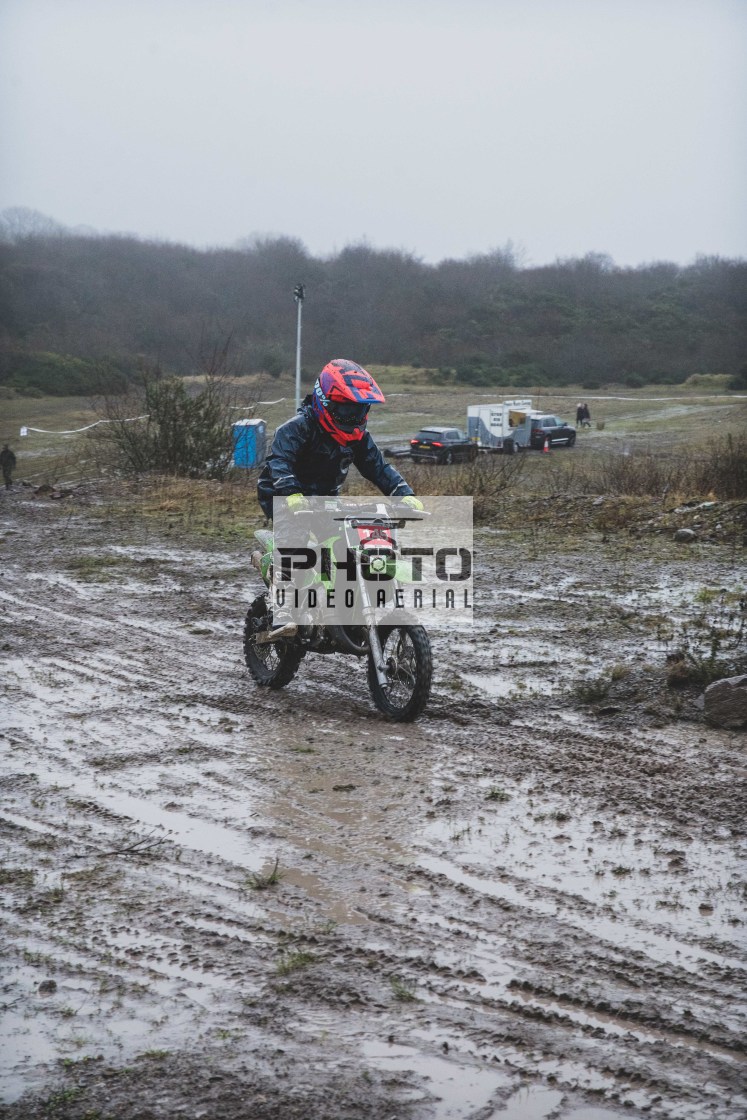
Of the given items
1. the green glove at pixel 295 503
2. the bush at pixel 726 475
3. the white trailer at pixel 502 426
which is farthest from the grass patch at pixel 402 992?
the white trailer at pixel 502 426

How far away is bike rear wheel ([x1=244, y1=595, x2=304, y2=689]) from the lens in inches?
308

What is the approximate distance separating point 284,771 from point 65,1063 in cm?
280

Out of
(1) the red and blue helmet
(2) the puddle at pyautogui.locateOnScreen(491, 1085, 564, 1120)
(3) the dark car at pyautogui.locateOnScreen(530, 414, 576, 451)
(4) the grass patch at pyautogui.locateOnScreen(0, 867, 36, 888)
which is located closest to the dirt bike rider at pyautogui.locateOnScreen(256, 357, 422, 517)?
(1) the red and blue helmet

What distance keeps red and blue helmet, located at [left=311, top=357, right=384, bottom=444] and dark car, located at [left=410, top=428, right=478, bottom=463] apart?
91.6 feet

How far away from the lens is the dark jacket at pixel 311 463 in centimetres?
709

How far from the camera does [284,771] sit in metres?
6.21

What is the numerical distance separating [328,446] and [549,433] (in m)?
33.3

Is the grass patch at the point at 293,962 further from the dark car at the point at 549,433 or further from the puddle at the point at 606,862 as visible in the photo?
the dark car at the point at 549,433

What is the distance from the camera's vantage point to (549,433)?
3962 cm

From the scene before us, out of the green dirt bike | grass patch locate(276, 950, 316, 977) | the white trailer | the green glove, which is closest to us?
grass patch locate(276, 950, 316, 977)

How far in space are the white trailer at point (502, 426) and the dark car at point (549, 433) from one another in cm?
21

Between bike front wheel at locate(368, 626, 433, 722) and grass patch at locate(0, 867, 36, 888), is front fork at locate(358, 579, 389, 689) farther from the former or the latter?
grass patch at locate(0, 867, 36, 888)

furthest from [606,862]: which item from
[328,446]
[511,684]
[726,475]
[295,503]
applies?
[726,475]

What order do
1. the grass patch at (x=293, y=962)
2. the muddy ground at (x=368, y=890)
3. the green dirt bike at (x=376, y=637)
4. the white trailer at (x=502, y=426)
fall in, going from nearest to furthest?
the muddy ground at (x=368, y=890) → the grass patch at (x=293, y=962) → the green dirt bike at (x=376, y=637) → the white trailer at (x=502, y=426)
